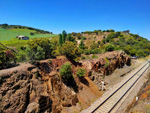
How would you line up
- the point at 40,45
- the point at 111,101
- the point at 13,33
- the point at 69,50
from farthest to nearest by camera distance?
the point at 13,33, the point at 69,50, the point at 40,45, the point at 111,101

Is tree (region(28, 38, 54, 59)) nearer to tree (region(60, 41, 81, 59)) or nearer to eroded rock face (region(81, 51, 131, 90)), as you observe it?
tree (region(60, 41, 81, 59))

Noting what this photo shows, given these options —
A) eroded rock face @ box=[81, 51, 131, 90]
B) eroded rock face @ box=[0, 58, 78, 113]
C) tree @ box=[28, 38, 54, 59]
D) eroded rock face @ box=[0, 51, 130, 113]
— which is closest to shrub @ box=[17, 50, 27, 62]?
tree @ box=[28, 38, 54, 59]

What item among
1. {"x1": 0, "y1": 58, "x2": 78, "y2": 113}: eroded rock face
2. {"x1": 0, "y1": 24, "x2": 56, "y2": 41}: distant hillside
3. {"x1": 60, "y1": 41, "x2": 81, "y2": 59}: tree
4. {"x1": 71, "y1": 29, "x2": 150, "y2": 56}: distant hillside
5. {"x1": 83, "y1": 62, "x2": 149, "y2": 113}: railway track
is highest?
{"x1": 0, "y1": 24, "x2": 56, "y2": 41}: distant hillside

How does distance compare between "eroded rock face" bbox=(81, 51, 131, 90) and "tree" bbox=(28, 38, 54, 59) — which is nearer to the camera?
"tree" bbox=(28, 38, 54, 59)

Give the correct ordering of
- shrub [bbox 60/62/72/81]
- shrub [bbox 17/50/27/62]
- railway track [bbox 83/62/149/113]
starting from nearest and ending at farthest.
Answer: railway track [bbox 83/62/149/113] → shrub [bbox 60/62/72/81] → shrub [bbox 17/50/27/62]

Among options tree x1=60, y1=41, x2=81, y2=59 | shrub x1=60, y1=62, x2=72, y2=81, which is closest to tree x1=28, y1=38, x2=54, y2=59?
tree x1=60, y1=41, x2=81, y2=59

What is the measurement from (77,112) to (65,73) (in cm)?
707

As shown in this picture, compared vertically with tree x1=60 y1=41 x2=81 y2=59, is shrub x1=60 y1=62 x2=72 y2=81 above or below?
below

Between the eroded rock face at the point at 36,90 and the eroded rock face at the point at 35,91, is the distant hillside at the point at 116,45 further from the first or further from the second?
the eroded rock face at the point at 35,91

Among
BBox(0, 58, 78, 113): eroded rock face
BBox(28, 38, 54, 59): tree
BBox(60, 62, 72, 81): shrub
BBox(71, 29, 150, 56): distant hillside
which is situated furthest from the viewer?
BBox(71, 29, 150, 56): distant hillside

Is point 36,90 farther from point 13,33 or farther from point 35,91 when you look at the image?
point 13,33

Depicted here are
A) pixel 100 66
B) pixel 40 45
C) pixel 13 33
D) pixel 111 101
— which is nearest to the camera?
pixel 111 101

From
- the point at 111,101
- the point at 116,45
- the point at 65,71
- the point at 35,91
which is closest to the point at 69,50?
the point at 65,71

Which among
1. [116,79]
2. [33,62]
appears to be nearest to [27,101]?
[33,62]
